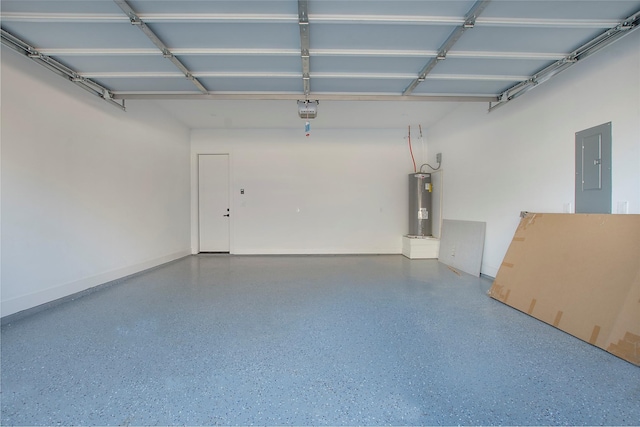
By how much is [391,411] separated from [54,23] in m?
3.71

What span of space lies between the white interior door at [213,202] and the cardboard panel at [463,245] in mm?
4649

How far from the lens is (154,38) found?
2232mm

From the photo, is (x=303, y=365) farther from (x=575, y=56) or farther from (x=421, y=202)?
(x=421, y=202)

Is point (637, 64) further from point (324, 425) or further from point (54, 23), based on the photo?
point (54, 23)

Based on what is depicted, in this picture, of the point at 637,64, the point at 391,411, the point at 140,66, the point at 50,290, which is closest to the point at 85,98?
the point at 140,66

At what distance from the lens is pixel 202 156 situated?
5.79 meters

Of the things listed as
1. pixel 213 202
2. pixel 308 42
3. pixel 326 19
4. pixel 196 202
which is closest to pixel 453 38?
pixel 326 19

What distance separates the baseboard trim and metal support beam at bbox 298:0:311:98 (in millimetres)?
3608

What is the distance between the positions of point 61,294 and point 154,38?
9.58 feet

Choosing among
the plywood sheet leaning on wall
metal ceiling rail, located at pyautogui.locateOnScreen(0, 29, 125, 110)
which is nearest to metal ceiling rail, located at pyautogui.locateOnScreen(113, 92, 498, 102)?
metal ceiling rail, located at pyautogui.locateOnScreen(0, 29, 125, 110)

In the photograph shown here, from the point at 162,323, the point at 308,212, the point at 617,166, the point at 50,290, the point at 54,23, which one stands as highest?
the point at 54,23

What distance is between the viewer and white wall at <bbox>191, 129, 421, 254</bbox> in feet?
18.8

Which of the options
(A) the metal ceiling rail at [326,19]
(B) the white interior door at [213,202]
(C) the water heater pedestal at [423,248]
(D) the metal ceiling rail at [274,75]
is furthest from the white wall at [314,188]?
(A) the metal ceiling rail at [326,19]

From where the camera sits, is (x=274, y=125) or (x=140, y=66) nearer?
(x=140, y=66)
